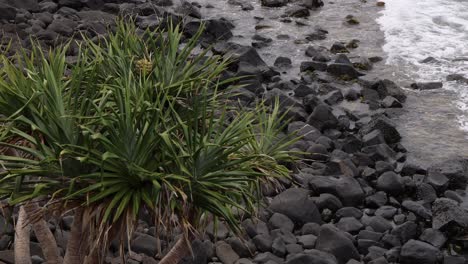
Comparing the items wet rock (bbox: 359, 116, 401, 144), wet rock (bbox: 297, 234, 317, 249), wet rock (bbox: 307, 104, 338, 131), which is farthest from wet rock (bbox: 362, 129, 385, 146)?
wet rock (bbox: 297, 234, 317, 249)

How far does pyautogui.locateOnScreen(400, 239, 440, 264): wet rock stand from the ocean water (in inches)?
170

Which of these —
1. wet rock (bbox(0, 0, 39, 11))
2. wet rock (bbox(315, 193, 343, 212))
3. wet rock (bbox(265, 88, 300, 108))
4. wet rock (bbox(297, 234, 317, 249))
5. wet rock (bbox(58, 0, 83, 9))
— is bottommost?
wet rock (bbox(315, 193, 343, 212))

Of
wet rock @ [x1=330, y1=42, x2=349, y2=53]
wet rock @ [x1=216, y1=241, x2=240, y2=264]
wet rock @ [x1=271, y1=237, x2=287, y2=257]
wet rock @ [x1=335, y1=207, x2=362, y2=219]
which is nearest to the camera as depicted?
wet rock @ [x1=216, y1=241, x2=240, y2=264]

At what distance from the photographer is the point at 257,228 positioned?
7.33 metres

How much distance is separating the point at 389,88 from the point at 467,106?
1348mm

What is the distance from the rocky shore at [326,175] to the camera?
7.03 meters

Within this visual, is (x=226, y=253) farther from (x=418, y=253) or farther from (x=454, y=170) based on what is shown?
(x=454, y=170)

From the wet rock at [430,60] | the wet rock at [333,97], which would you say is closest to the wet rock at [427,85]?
the wet rock at [430,60]

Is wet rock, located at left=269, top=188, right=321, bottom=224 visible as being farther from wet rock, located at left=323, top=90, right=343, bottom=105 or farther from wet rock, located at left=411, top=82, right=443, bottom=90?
wet rock, located at left=411, top=82, right=443, bottom=90

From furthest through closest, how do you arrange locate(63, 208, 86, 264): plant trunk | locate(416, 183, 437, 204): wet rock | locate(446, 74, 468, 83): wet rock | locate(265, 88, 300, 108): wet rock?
locate(446, 74, 468, 83): wet rock, locate(265, 88, 300, 108): wet rock, locate(416, 183, 437, 204): wet rock, locate(63, 208, 86, 264): plant trunk

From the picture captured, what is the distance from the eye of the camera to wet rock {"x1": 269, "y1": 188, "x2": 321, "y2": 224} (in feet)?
25.4

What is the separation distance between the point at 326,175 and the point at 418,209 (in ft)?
4.17

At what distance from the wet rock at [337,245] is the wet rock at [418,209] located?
138cm

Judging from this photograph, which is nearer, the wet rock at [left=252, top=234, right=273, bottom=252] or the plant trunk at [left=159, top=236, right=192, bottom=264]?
the plant trunk at [left=159, top=236, right=192, bottom=264]
